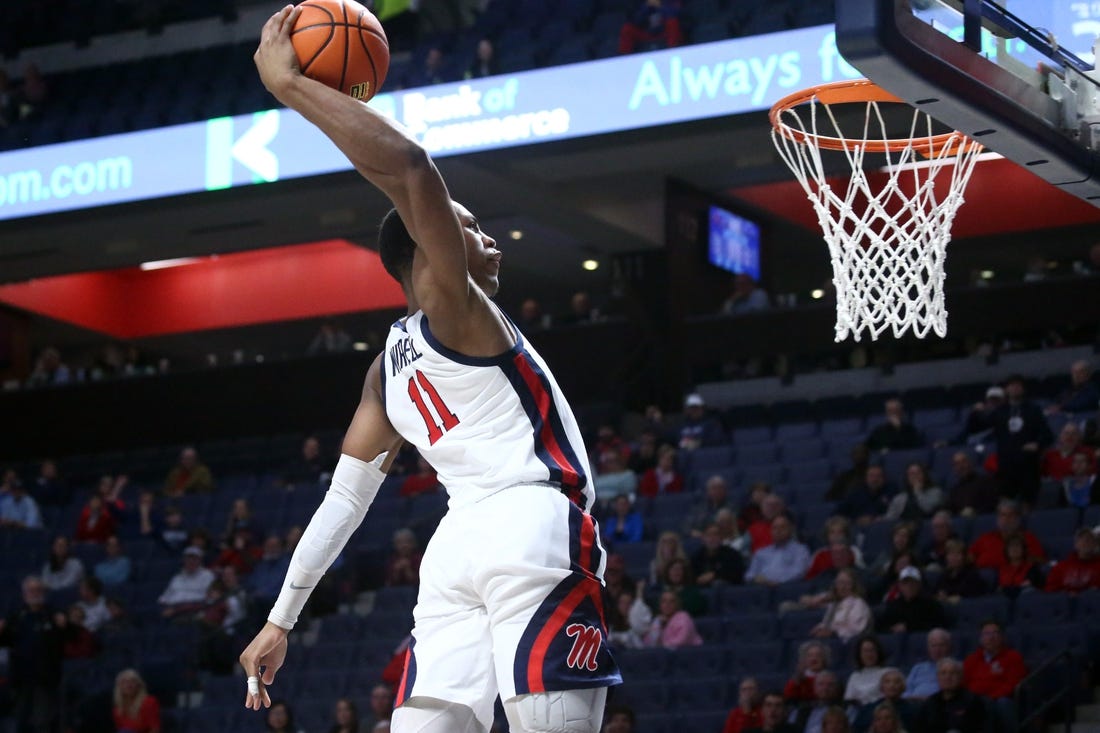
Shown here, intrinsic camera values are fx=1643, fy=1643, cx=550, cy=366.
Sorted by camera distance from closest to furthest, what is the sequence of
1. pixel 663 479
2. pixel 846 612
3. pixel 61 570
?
pixel 846 612 < pixel 663 479 < pixel 61 570

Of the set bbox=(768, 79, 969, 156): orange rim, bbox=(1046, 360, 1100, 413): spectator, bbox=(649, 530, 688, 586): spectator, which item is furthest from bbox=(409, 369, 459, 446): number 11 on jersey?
bbox=(1046, 360, 1100, 413): spectator

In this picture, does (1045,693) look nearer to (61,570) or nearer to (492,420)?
(492,420)

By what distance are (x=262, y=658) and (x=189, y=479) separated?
13085 millimetres

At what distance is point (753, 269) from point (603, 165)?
330 cm

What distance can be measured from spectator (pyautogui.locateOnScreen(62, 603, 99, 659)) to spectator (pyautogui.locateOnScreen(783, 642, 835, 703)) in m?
6.09

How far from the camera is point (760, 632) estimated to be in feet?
35.7

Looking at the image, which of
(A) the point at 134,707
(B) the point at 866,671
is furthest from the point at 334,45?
(A) the point at 134,707

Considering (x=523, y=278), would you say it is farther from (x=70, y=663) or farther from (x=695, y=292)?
(x=70, y=663)

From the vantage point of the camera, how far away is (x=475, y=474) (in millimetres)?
3574

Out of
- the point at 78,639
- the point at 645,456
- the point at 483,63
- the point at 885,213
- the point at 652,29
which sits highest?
the point at 652,29

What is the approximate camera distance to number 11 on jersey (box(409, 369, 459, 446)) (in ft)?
11.8

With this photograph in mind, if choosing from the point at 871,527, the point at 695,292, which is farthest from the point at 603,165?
the point at 871,527

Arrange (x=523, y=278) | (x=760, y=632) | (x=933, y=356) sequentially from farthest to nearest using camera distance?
(x=523, y=278) → (x=933, y=356) → (x=760, y=632)

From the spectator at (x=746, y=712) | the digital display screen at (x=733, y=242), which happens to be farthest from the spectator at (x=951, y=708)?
the digital display screen at (x=733, y=242)
